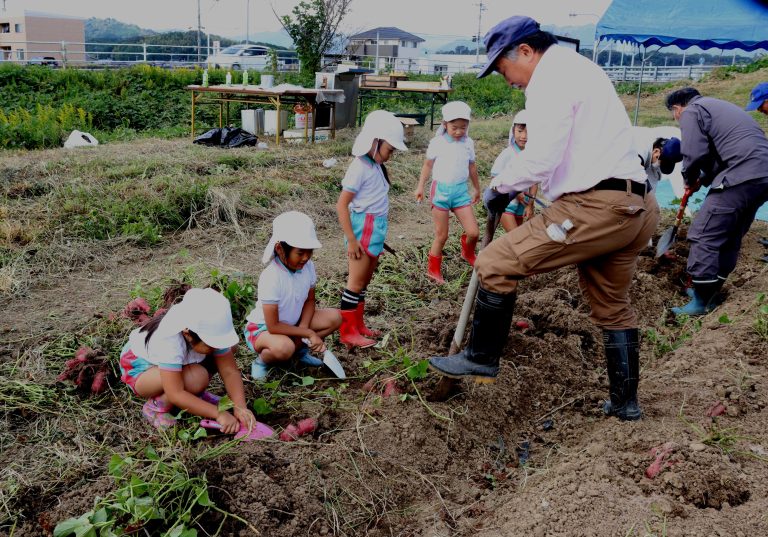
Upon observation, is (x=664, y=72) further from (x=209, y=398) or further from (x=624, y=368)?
(x=209, y=398)

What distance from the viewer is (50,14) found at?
59.4 meters

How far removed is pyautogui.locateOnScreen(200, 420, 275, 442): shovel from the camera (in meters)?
2.98

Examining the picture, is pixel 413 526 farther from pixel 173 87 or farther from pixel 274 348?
pixel 173 87

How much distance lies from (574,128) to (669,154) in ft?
11.2

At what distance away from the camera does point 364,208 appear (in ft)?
14.0

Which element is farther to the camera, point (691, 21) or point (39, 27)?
point (39, 27)

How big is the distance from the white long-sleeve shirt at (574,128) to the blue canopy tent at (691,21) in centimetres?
947

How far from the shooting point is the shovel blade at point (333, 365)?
12.3 ft

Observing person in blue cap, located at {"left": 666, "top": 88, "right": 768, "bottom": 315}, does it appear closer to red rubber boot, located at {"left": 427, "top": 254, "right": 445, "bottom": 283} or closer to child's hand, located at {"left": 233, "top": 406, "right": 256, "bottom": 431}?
red rubber boot, located at {"left": 427, "top": 254, "right": 445, "bottom": 283}

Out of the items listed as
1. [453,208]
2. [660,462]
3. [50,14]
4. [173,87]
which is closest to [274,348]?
[660,462]

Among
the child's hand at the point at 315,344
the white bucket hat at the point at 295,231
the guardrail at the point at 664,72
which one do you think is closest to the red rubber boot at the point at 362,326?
the child's hand at the point at 315,344

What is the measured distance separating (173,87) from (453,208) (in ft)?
48.5

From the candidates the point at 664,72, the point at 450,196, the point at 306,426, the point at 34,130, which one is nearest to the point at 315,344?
the point at 306,426

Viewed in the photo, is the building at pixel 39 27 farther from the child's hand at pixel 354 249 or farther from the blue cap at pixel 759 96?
the child's hand at pixel 354 249
